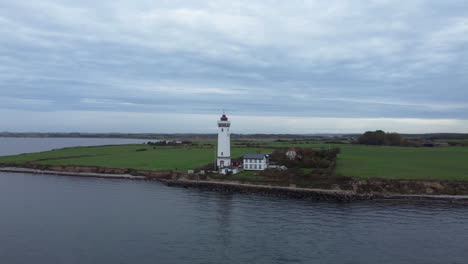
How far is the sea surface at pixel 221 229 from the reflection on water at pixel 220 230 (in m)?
0.07

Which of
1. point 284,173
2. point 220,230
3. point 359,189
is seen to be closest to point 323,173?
point 284,173

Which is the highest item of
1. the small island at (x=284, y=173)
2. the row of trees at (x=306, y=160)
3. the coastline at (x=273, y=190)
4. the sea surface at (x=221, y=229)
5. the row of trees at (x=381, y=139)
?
the row of trees at (x=381, y=139)

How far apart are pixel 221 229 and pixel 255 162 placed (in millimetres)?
26485

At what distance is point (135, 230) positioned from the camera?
1045 inches

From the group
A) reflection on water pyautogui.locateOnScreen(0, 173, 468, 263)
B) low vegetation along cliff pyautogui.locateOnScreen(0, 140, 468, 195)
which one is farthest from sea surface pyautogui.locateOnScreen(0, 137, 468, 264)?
low vegetation along cliff pyautogui.locateOnScreen(0, 140, 468, 195)

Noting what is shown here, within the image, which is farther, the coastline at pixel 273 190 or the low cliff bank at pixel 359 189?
the low cliff bank at pixel 359 189

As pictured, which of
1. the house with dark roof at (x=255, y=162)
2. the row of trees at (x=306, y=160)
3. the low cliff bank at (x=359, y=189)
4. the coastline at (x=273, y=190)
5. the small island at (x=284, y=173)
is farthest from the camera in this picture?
the row of trees at (x=306, y=160)

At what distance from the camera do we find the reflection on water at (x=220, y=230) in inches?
849

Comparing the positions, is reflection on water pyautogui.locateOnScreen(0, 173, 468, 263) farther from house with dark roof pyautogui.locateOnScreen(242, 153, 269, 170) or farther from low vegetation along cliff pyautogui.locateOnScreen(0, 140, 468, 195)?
house with dark roof pyautogui.locateOnScreen(242, 153, 269, 170)

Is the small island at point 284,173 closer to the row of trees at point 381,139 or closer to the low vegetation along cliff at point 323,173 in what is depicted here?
the low vegetation along cliff at point 323,173

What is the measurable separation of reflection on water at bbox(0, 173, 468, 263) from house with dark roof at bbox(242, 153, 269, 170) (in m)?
12.6

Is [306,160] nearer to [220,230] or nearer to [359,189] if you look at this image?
[359,189]

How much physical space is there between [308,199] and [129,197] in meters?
21.0

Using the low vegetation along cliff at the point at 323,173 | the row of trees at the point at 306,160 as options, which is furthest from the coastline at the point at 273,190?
the row of trees at the point at 306,160
